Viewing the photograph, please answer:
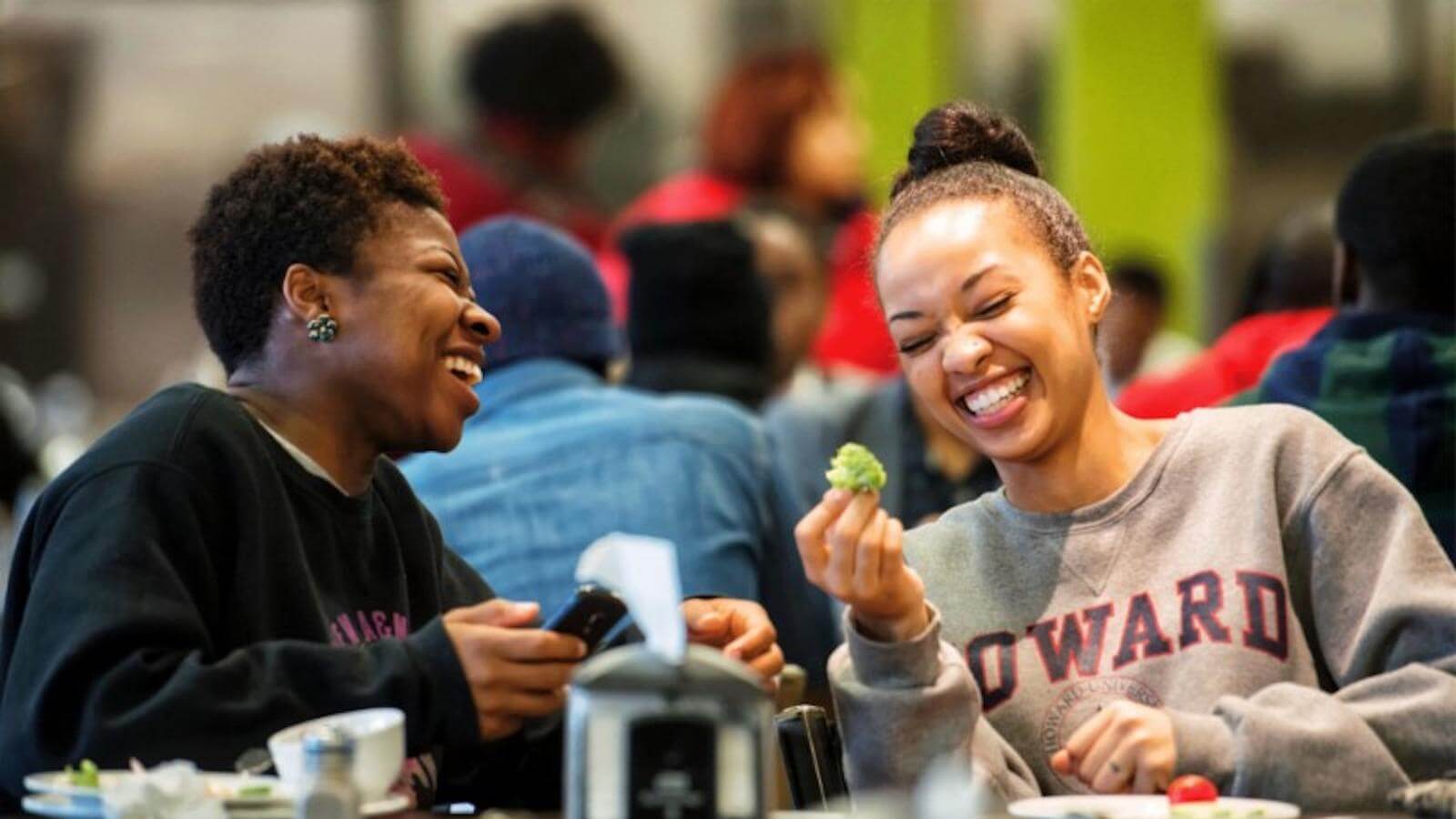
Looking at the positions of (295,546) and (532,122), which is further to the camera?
(532,122)

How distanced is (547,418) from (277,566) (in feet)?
4.09

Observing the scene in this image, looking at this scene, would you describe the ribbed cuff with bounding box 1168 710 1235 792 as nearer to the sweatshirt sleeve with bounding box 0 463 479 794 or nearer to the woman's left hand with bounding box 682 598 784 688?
the woman's left hand with bounding box 682 598 784 688

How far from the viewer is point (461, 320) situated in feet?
8.08

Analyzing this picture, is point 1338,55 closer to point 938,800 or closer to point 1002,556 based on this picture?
point 1002,556

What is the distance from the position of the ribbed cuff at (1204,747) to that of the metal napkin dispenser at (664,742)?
49 centimetres

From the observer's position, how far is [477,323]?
2473mm

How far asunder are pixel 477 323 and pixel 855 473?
582 mm

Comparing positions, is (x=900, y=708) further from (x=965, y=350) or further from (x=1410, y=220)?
(x=1410, y=220)

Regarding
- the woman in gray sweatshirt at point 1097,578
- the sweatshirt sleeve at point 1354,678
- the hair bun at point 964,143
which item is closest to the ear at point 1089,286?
the woman in gray sweatshirt at point 1097,578

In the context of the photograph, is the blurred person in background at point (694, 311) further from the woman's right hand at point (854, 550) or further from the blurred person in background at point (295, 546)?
the woman's right hand at point (854, 550)

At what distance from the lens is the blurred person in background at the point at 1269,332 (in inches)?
161

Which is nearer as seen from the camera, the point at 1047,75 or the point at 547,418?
the point at 547,418

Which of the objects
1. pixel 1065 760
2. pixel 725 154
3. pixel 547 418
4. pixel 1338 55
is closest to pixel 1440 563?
pixel 1065 760

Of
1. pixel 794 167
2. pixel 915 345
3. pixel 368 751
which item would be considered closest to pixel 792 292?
pixel 794 167
